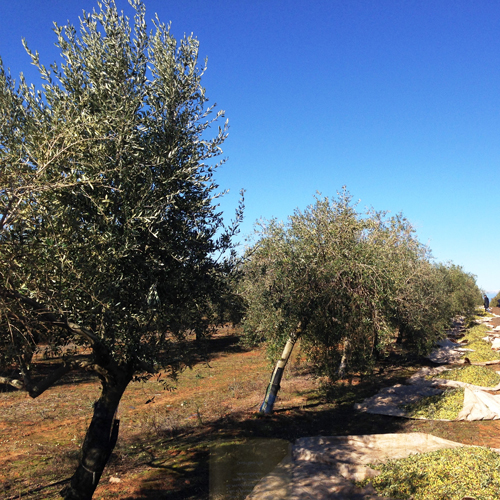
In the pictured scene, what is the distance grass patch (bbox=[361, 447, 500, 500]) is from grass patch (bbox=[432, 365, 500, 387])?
10.7 metres

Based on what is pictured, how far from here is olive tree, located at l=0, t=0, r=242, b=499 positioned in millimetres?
6390

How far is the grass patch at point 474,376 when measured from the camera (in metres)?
18.6

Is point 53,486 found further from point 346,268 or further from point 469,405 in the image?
point 469,405

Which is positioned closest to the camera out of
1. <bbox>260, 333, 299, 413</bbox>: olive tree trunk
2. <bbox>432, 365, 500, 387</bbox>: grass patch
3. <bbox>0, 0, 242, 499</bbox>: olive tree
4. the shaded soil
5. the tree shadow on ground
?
<bbox>0, 0, 242, 499</bbox>: olive tree

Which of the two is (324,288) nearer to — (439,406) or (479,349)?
(439,406)

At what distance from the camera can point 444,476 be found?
815cm

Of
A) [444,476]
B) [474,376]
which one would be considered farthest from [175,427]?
[474,376]

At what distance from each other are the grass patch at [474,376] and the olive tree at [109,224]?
1617cm

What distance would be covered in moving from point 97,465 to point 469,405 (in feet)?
44.6

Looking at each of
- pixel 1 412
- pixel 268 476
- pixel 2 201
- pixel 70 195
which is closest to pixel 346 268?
pixel 268 476

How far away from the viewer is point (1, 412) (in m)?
18.4

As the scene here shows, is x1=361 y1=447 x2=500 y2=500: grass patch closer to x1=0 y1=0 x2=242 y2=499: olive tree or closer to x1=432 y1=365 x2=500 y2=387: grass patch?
x1=0 y1=0 x2=242 y2=499: olive tree

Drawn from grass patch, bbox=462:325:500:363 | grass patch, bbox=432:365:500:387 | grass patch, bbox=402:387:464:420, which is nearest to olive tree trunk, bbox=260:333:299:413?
grass patch, bbox=402:387:464:420

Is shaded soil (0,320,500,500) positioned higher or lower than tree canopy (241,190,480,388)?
lower
